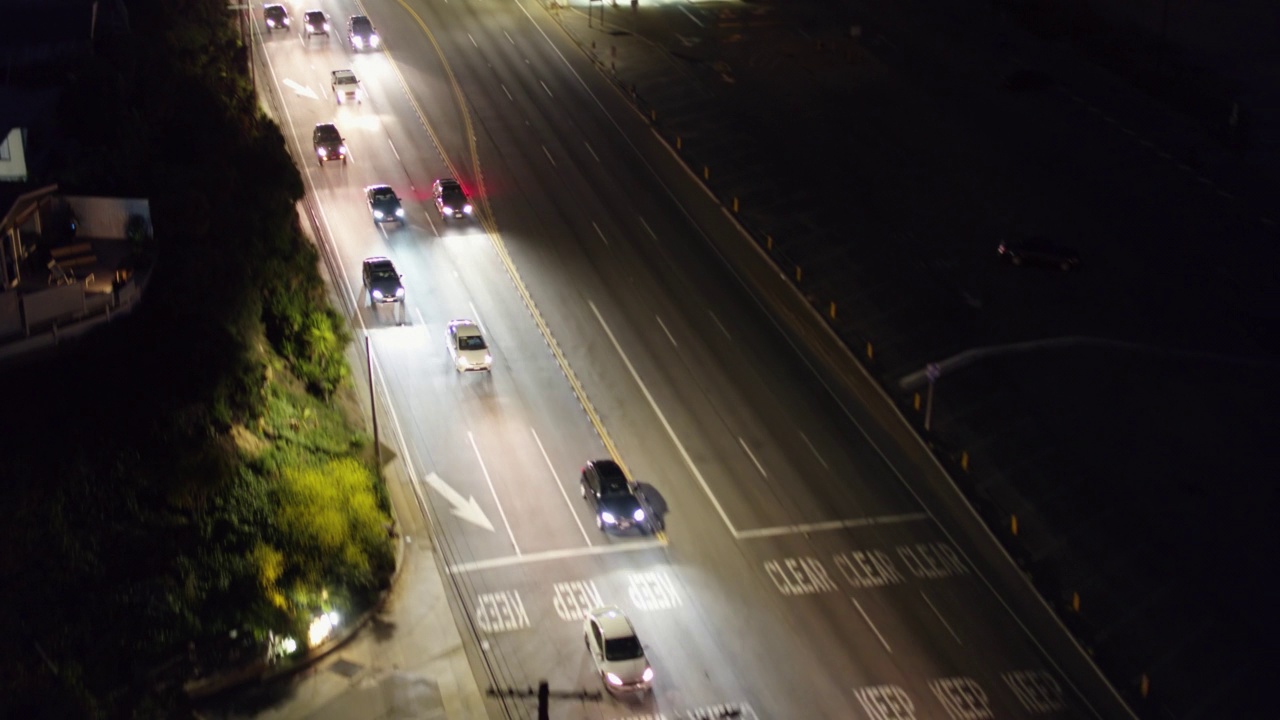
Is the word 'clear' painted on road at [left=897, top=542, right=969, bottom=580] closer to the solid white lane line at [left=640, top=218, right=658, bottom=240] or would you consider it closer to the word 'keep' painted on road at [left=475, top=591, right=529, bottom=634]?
the word 'keep' painted on road at [left=475, top=591, right=529, bottom=634]

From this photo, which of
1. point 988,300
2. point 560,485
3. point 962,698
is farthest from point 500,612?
point 988,300

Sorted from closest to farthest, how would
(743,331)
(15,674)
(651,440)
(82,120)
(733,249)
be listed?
(15,674)
(651,440)
(82,120)
(743,331)
(733,249)

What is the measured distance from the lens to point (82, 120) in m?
53.6

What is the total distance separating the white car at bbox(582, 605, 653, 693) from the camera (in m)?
37.9

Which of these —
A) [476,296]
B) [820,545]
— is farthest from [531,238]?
[820,545]

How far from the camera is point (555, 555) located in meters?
43.9

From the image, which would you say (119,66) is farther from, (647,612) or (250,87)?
(647,612)

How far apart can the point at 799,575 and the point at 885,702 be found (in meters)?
6.41

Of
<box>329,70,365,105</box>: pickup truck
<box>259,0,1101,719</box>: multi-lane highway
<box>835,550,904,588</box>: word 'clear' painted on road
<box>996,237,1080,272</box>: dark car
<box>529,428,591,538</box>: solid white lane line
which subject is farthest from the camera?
<box>329,70,365,105</box>: pickup truck

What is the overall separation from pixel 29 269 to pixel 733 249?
3173cm

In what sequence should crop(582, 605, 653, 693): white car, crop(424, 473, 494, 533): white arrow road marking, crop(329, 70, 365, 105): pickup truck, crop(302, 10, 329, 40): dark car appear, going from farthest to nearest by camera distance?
crop(302, 10, 329, 40): dark car → crop(329, 70, 365, 105): pickup truck → crop(424, 473, 494, 533): white arrow road marking → crop(582, 605, 653, 693): white car

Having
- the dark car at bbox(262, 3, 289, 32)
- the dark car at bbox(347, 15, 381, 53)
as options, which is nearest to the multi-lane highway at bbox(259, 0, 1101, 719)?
the dark car at bbox(347, 15, 381, 53)

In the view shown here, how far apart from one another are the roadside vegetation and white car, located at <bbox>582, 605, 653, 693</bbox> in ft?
26.3

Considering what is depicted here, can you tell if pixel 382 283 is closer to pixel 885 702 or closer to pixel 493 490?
pixel 493 490
